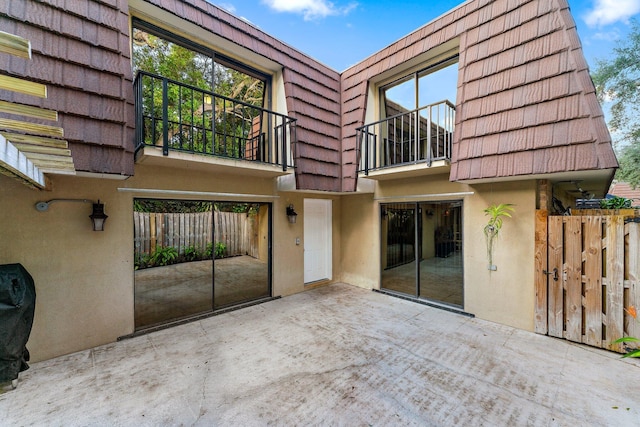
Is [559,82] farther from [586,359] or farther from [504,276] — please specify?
[586,359]

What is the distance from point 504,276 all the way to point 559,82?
2.92 m

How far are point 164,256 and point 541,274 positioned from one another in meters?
6.20

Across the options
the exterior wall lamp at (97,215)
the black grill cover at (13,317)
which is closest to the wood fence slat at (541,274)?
the exterior wall lamp at (97,215)

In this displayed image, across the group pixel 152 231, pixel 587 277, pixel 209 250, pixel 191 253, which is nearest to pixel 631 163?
pixel 587 277

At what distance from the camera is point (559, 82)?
3432 mm

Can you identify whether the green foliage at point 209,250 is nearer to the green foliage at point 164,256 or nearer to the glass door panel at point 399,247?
the green foliage at point 164,256

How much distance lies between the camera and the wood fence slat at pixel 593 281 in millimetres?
3572

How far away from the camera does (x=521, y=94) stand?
376cm

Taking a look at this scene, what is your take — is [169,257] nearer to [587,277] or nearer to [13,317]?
[13,317]

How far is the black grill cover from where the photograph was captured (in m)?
2.64

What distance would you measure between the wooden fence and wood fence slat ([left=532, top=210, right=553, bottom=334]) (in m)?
5.05

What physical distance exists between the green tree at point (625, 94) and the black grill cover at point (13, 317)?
1535cm

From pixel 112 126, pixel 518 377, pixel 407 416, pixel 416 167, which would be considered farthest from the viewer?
pixel 416 167

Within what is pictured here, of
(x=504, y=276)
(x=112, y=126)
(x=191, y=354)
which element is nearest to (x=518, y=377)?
(x=504, y=276)
